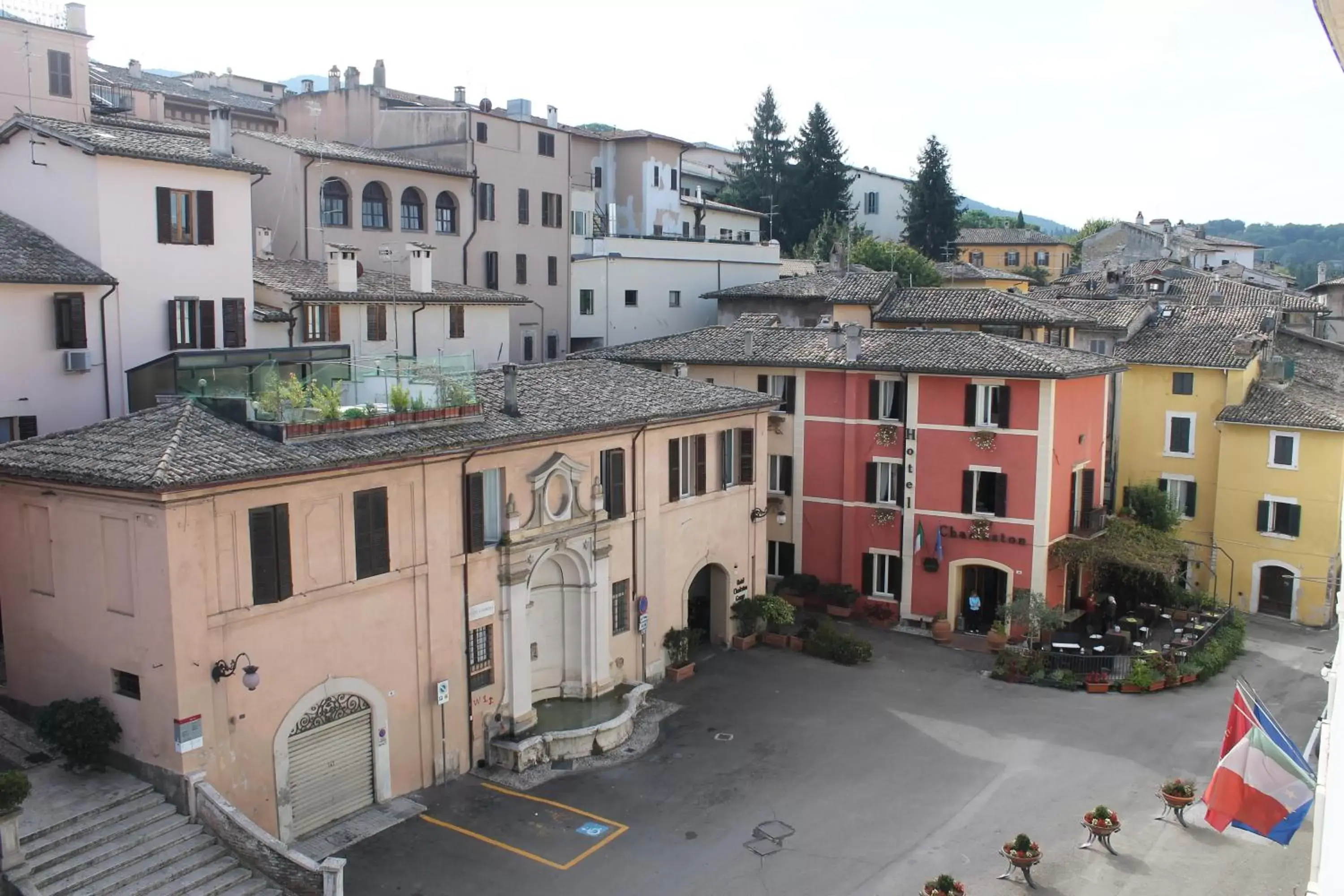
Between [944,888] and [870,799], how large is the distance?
5371 millimetres

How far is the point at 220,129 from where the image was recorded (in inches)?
1252

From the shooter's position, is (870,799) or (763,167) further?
(763,167)

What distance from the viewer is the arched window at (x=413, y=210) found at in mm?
→ 43812

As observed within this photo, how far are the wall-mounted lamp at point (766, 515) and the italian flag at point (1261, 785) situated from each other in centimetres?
1922

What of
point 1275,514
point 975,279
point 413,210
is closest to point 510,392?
point 413,210

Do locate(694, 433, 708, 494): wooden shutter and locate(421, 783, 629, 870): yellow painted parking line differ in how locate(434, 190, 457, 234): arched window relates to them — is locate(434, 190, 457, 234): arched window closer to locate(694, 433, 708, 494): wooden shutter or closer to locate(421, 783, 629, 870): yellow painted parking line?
locate(694, 433, 708, 494): wooden shutter

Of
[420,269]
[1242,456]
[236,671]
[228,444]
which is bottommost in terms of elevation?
[236,671]

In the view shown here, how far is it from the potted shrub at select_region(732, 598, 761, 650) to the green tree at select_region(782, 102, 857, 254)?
50.2 metres

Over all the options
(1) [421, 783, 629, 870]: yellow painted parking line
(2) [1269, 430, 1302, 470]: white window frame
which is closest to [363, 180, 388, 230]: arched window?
(1) [421, 783, 629, 870]: yellow painted parking line

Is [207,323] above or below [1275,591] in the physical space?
above

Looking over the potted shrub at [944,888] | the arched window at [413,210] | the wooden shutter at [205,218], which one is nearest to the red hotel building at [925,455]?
the arched window at [413,210]

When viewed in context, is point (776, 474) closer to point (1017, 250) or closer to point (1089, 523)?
point (1089, 523)

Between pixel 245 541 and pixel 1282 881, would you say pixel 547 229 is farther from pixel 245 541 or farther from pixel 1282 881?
pixel 1282 881

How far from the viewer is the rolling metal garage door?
22.3 m
